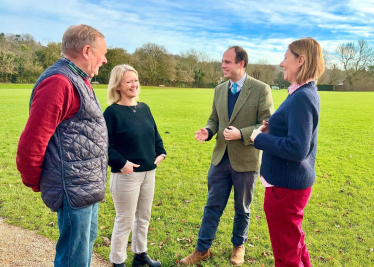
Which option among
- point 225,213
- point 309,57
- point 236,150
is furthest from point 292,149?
point 225,213

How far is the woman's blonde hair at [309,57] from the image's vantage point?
269 cm

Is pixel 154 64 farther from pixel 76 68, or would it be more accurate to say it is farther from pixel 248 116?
pixel 76 68

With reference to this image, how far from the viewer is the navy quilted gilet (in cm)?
243

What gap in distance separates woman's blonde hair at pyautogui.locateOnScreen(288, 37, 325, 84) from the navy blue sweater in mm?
88

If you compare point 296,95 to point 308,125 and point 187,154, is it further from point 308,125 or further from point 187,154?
point 187,154

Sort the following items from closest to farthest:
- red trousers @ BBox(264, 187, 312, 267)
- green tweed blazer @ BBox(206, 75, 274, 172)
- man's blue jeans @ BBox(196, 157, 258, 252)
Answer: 1. red trousers @ BBox(264, 187, 312, 267)
2. green tweed blazer @ BBox(206, 75, 274, 172)
3. man's blue jeans @ BBox(196, 157, 258, 252)

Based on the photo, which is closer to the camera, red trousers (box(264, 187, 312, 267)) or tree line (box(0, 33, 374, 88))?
red trousers (box(264, 187, 312, 267))

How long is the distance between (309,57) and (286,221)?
5.09ft

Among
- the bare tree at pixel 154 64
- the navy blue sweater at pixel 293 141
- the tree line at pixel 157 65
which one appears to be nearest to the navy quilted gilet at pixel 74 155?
the navy blue sweater at pixel 293 141

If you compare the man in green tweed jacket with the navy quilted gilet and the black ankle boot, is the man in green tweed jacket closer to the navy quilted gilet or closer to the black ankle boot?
the black ankle boot

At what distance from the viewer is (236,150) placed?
390 cm

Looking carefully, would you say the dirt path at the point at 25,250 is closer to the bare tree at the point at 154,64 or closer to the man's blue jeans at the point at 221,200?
the man's blue jeans at the point at 221,200

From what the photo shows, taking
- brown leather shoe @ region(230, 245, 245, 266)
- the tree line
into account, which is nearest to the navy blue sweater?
brown leather shoe @ region(230, 245, 245, 266)

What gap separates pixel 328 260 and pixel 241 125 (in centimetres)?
231
